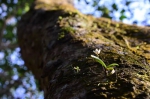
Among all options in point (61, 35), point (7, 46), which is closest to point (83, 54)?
point (61, 35)

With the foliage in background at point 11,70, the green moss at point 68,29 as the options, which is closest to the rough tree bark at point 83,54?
the green moss at point 68,29

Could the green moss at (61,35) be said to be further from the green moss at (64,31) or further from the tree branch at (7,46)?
the tree branch at (7,46)

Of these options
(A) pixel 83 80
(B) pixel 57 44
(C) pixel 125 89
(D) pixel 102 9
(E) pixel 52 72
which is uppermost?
(D) pixel 102 9

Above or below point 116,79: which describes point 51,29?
above

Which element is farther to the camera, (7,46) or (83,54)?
(7,46)

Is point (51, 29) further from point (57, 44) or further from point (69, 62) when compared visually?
point (69, 62)

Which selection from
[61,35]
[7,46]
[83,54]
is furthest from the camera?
[7,46]

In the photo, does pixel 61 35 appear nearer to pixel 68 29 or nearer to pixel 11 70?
pixel 68 29

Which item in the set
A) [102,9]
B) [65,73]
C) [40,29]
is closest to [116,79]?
[65,73]

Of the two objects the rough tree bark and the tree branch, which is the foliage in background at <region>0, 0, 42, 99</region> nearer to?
Result: the tree branch
